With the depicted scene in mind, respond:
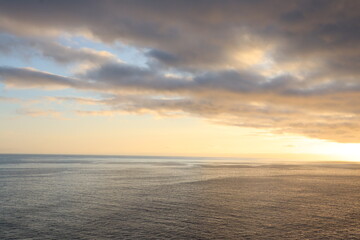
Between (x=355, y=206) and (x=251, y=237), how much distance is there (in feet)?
112

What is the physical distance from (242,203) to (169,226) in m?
23.0

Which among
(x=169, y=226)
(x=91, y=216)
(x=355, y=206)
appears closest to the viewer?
(x=169, y=226)

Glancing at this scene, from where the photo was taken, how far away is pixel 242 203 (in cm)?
5869

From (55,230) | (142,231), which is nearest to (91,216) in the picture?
(55,230)

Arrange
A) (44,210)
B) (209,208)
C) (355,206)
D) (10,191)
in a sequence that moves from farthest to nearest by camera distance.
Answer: (10,191) < (355,206) < (209,208) < (44,210)

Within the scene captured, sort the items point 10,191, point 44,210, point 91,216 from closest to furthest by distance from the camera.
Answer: point 91,216, point 44,210, point 10,191

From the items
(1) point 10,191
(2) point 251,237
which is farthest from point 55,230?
(1) point 10,191

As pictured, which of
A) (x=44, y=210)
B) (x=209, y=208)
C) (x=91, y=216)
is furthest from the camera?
(x=209, y=208)

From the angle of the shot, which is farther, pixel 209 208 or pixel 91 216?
pixel 209 208

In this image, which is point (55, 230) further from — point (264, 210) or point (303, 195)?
point (303, 195)

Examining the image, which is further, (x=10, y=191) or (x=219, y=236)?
(x=10, y=191)

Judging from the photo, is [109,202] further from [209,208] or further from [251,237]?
[251,237]

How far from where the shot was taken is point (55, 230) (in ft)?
126

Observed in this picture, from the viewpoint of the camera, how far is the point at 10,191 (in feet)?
231
